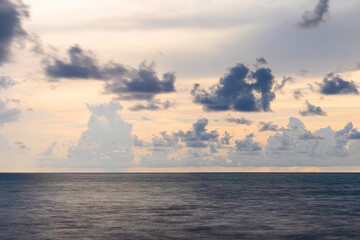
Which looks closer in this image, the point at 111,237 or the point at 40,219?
the point at 111,237

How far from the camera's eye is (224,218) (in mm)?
73875

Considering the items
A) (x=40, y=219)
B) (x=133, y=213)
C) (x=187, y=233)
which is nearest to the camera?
(x=187, y=233)

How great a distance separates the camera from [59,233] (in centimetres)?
5844

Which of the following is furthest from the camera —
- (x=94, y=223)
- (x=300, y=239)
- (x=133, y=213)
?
(x=133, y=213)

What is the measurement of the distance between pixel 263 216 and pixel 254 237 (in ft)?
70.3

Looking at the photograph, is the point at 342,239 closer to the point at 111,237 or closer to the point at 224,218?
the point at 224,218

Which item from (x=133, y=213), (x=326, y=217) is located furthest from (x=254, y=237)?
(x=133, y=213)

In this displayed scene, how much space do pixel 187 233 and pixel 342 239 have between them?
850 inches

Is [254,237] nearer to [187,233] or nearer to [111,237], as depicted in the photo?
[187,233]

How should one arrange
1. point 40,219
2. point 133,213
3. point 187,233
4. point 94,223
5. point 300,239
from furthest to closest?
point 133,213, point 40,219, point 94,223, point 187,233, point 300,239

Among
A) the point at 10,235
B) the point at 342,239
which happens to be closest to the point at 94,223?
the point at 10,235

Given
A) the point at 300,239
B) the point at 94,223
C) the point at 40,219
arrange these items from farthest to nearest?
the point at 40,219, the point at 94,223, the point at 300,239

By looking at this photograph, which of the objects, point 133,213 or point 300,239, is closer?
point 300,239

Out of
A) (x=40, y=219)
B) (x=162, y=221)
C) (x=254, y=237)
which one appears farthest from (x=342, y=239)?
(x=40, y=219)
